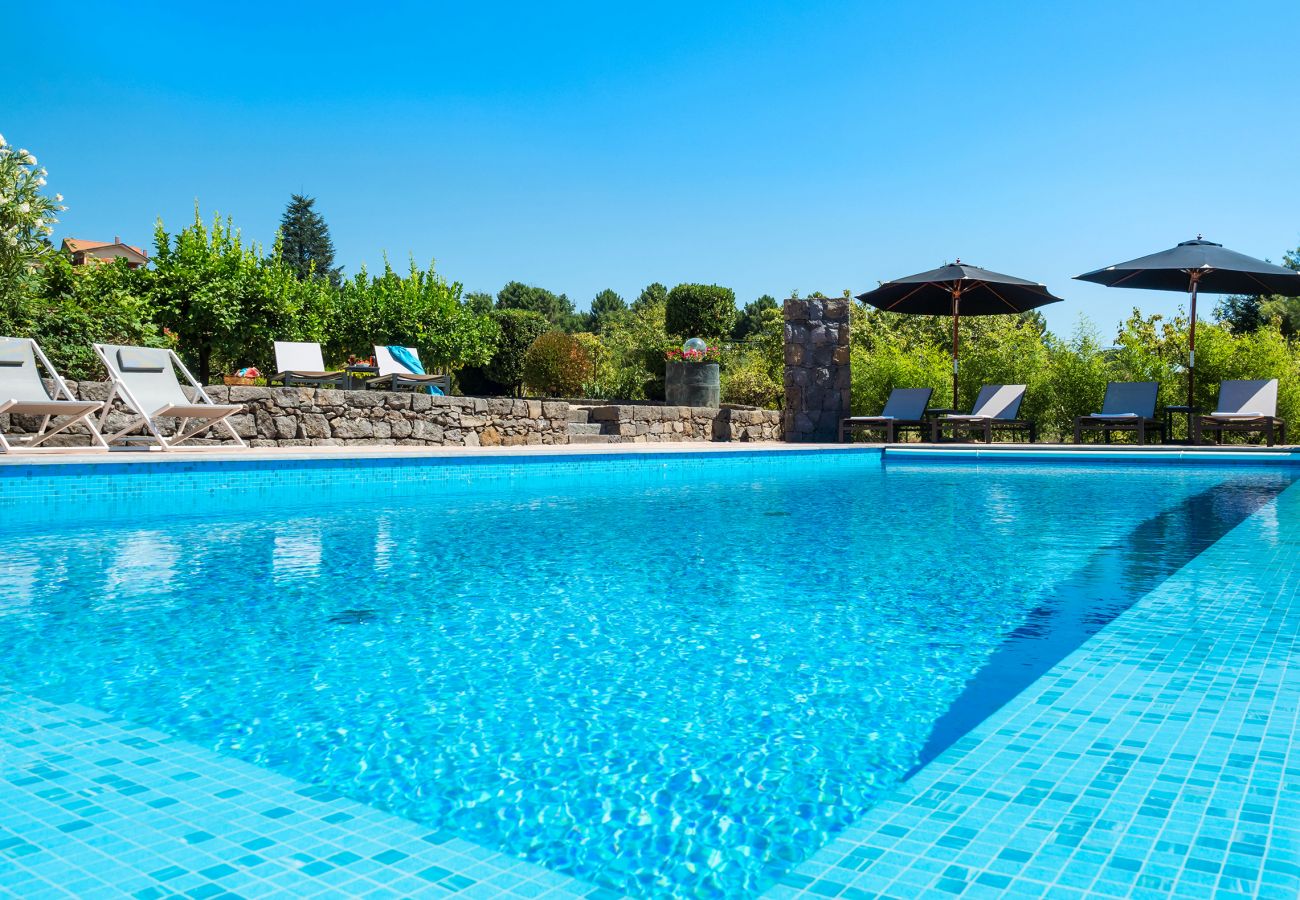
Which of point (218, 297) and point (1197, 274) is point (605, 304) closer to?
point (218, 297)

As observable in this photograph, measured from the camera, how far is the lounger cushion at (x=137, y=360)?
855 centimetres

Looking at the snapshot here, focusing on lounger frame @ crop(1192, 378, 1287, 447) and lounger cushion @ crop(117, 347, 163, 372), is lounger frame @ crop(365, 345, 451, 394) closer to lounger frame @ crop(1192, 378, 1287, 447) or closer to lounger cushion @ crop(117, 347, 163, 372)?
lounger cushion @ crop(117, 347, 163, 372)

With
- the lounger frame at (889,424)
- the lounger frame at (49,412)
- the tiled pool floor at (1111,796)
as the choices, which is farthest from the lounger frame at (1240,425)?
the lounger frame at (49,412)

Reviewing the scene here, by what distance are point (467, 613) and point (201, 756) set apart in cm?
148

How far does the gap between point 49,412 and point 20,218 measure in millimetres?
2723

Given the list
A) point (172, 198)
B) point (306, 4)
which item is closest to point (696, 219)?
point (306, 4)

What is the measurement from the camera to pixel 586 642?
2.98 m

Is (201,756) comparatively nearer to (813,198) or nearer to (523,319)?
(813,198)

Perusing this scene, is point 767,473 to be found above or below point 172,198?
below

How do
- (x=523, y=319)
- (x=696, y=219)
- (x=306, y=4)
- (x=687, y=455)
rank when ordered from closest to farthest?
(x=687, y=455), (x=306, y=4), (x=696, y=219), (x=523, y=319)

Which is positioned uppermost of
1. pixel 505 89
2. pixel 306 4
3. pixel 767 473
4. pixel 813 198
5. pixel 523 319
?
pixel 306 4

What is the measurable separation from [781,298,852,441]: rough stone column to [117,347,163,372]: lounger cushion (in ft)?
28.1

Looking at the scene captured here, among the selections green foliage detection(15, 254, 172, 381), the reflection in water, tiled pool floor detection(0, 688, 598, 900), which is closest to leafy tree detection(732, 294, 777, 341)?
green foliage detection(15, 254, 172, 381)

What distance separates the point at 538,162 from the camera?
2119cm
